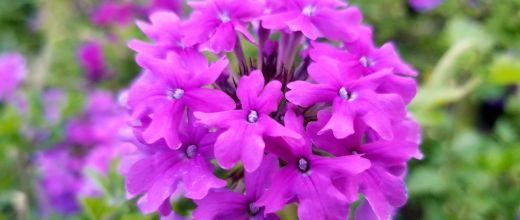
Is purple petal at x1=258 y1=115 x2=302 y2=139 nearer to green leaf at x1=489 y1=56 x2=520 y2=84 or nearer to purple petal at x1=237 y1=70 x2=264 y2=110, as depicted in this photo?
purple petal at x1=237 y1=70 x2=264 y2=110

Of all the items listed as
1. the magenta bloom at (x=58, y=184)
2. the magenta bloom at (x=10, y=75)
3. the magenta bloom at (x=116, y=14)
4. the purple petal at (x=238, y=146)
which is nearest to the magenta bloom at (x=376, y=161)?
the purple petal at (x=238, y=146)

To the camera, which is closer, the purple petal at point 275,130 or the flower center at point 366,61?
the purple petal at point 275,130

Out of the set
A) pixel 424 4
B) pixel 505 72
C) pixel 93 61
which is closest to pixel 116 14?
pixel 93 61

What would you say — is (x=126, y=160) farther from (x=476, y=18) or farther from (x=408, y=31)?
(x=476, y=18)

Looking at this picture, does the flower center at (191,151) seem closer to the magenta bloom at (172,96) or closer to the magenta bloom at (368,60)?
the magenta bloom at (172,96)

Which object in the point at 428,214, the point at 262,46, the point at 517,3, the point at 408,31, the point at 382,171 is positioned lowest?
the point at 428,214

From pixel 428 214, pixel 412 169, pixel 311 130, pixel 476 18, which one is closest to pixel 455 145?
pixel 412 169

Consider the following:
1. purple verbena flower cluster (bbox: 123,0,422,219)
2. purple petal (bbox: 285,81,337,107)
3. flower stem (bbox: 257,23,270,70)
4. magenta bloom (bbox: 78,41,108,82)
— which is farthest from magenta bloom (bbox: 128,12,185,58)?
magenta bloom (bbox: 78,41,108,82)
